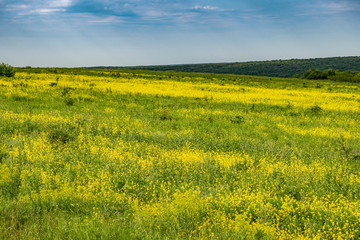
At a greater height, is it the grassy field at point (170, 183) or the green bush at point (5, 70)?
the green bush at point (5, 70)

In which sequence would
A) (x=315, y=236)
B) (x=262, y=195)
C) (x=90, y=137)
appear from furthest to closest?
(x=90, y=137) → (x=262, y=195) → (x=315, y=236)

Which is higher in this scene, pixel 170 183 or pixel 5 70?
pixel 5 70

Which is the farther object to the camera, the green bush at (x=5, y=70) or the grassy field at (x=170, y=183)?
the green bush at (x=5, y=70)

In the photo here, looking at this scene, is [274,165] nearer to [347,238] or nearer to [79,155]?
[347,238]

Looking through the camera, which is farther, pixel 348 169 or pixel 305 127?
pixel 305 127

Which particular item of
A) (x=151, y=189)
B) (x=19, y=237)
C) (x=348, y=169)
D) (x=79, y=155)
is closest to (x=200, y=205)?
(x=151, y=189)

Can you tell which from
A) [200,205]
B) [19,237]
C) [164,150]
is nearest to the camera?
[19,237]

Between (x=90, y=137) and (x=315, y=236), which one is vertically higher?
(x=90, y=137)

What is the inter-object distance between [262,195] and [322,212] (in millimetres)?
1132

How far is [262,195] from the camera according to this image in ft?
20.0

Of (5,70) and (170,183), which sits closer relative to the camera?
(170,183)

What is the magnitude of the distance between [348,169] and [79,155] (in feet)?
24.4

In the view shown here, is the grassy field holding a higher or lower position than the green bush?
lower

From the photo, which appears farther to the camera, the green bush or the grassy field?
the green bush
